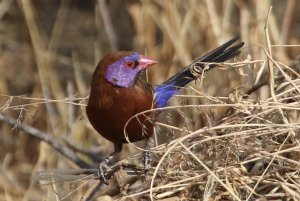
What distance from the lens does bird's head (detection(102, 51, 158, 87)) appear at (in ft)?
9.37

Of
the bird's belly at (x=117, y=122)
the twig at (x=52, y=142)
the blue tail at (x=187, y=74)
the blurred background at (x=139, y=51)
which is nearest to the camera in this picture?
the bird's belly at (x=117, y=122)

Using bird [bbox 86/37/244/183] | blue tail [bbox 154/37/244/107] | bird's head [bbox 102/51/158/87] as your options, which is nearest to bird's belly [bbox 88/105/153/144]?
bird [bbox 86/37/244/183]

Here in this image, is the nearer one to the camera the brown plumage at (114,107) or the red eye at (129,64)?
the brown plumage at (114,107)

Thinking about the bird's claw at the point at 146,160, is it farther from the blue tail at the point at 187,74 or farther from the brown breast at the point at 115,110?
the blue tail at the point at 187,74

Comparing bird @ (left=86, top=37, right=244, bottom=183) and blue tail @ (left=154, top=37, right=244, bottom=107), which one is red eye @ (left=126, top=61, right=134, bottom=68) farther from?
blue tail @ (left=154, top=37, right=244, bottom=107)

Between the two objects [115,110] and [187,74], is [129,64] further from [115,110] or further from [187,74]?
[187,74]

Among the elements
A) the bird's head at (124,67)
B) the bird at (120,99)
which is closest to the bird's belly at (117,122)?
the bird at (120,99)

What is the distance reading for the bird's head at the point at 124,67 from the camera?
112 inches

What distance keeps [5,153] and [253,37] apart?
1.78 m

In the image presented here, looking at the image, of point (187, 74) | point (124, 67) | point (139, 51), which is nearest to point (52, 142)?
point (187, 74)

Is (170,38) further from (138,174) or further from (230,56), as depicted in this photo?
(138,174)

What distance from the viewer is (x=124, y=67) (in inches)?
114

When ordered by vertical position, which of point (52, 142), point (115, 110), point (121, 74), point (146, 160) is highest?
point (121, 74)

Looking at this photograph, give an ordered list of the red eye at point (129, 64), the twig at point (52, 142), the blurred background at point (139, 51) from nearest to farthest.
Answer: the red eye at point (129, 64), the twig at point (52, 142), the blurred background at point (139, 51)
